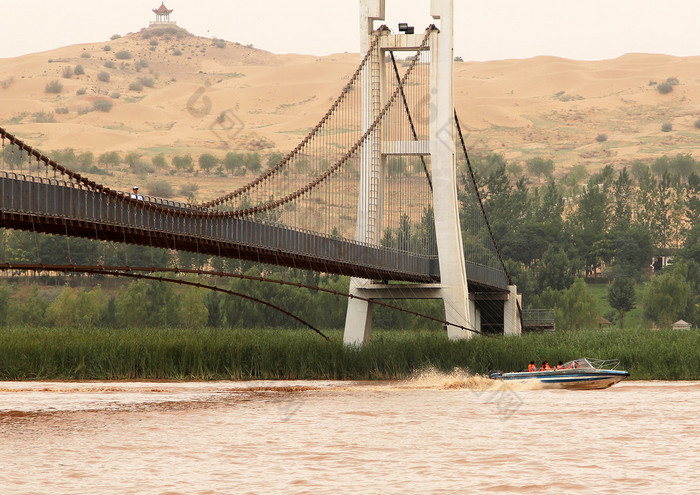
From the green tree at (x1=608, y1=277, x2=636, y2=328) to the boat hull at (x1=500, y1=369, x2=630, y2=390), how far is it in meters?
A: 69.6

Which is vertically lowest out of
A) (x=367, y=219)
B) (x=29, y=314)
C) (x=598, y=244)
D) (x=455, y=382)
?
(x=29, y=314)

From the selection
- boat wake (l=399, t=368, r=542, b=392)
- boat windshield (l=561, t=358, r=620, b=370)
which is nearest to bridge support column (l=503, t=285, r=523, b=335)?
boat windshield (l=561, t=358, r=620, b=370)

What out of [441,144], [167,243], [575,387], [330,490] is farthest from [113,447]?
[441,144]

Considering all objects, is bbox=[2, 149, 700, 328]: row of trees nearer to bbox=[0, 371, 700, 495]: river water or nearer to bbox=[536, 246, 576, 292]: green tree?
bbox=[536, 246, 576, 292]: green tree

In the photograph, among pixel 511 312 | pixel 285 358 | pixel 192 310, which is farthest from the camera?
pixel 192 310

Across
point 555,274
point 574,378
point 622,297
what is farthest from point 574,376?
point 555,274

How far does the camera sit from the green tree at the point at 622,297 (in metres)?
116

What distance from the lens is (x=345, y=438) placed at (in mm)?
33812

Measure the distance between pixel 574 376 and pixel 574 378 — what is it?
85 millimetres

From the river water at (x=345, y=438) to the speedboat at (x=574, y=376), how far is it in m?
0.46

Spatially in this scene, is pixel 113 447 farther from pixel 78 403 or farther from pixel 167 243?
pixel 167 243

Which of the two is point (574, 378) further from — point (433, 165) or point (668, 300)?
point (668, 300)

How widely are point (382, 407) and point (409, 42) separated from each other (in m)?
25.5

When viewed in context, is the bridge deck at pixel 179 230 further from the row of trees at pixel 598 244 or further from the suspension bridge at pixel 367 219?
the row of trees at pixel 598 244
